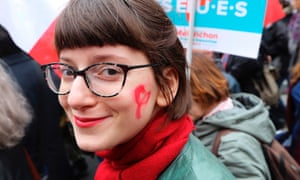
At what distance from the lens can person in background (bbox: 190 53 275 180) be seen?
168 centimetres

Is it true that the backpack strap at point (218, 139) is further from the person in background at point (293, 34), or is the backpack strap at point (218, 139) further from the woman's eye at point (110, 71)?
the person in background at point (293, 34)

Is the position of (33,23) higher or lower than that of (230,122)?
higher

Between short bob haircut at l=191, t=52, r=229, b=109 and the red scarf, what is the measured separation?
78cm

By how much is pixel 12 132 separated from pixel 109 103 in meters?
0.88

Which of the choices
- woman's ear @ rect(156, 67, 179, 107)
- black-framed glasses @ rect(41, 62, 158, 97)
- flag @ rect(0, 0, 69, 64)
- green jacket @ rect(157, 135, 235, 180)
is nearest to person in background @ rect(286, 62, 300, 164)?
green jacket @ rect(157, 135, 235, 180)

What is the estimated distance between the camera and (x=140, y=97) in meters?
1.07

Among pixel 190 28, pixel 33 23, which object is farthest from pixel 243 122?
pixel 33 23

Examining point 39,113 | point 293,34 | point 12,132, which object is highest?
point 12,132

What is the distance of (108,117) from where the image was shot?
1.06 metres

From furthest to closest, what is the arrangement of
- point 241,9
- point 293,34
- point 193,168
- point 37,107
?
point 293,34 < point 37,107 < point 241,9 < point 193,168

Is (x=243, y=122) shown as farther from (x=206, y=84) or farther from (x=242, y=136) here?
(x=206, y=84)

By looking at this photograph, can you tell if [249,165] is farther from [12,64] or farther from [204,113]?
[12,64]

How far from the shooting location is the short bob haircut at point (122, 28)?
1030mm

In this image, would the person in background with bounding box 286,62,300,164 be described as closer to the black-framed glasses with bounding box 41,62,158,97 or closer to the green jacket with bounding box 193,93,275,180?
the green jacket with bounding box 193,93,275,180
